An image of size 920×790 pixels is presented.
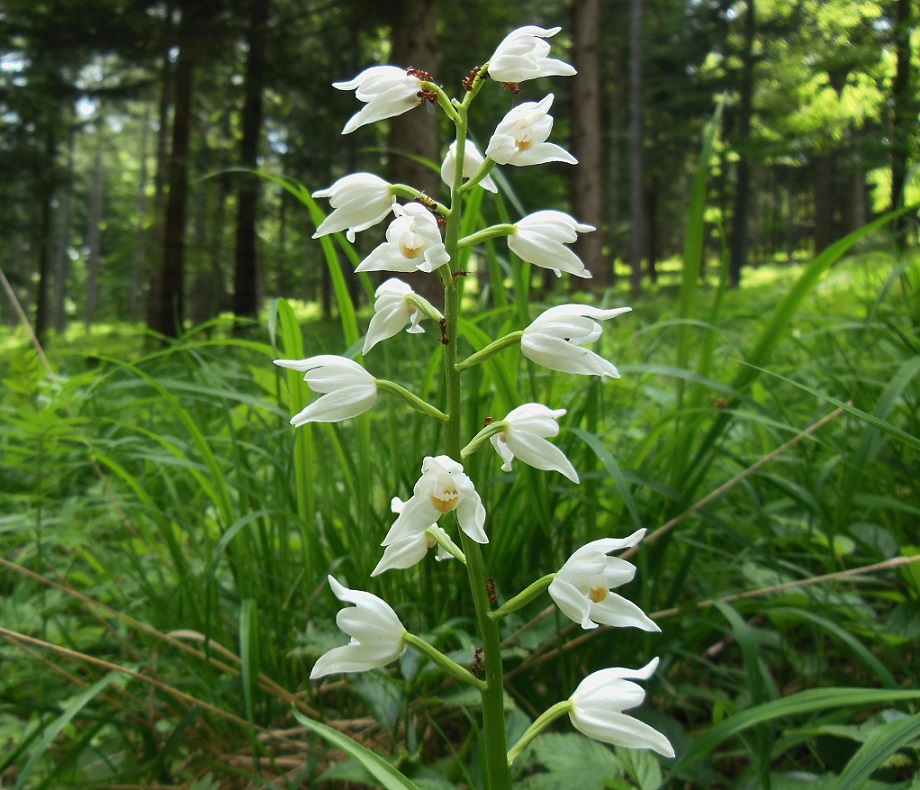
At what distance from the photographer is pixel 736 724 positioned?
0.95 meters

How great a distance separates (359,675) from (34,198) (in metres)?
16.0

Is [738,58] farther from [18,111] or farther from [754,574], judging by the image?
[754,574]

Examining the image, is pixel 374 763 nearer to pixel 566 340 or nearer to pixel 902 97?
pixel 566 340

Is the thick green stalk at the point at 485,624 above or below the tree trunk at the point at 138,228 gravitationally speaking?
below

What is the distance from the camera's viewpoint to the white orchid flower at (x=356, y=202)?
36.3 inches

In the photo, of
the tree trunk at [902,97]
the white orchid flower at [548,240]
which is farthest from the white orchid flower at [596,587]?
the tree trunk at [902,97]

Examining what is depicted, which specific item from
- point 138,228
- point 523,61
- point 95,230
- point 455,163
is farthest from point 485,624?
point 95,230

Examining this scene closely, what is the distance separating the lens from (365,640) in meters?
0.85

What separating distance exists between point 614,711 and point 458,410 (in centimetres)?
39

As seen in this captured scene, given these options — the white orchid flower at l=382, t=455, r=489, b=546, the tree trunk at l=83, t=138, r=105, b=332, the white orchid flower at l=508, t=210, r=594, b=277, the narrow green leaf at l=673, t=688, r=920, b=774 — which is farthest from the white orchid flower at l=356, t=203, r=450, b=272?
the tree trunk at l=83, t=138, r=105, b=332

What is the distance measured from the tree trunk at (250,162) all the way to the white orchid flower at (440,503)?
33.6 ft

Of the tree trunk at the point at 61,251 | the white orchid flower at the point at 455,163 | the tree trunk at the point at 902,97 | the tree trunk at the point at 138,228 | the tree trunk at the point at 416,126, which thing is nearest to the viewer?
the white orchid flower at the point at 455,163

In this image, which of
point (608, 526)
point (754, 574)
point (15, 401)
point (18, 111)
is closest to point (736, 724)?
point (754, 574)

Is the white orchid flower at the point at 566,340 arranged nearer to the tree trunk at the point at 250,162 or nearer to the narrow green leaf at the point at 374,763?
the narrow green leaf at the point at 374,763
